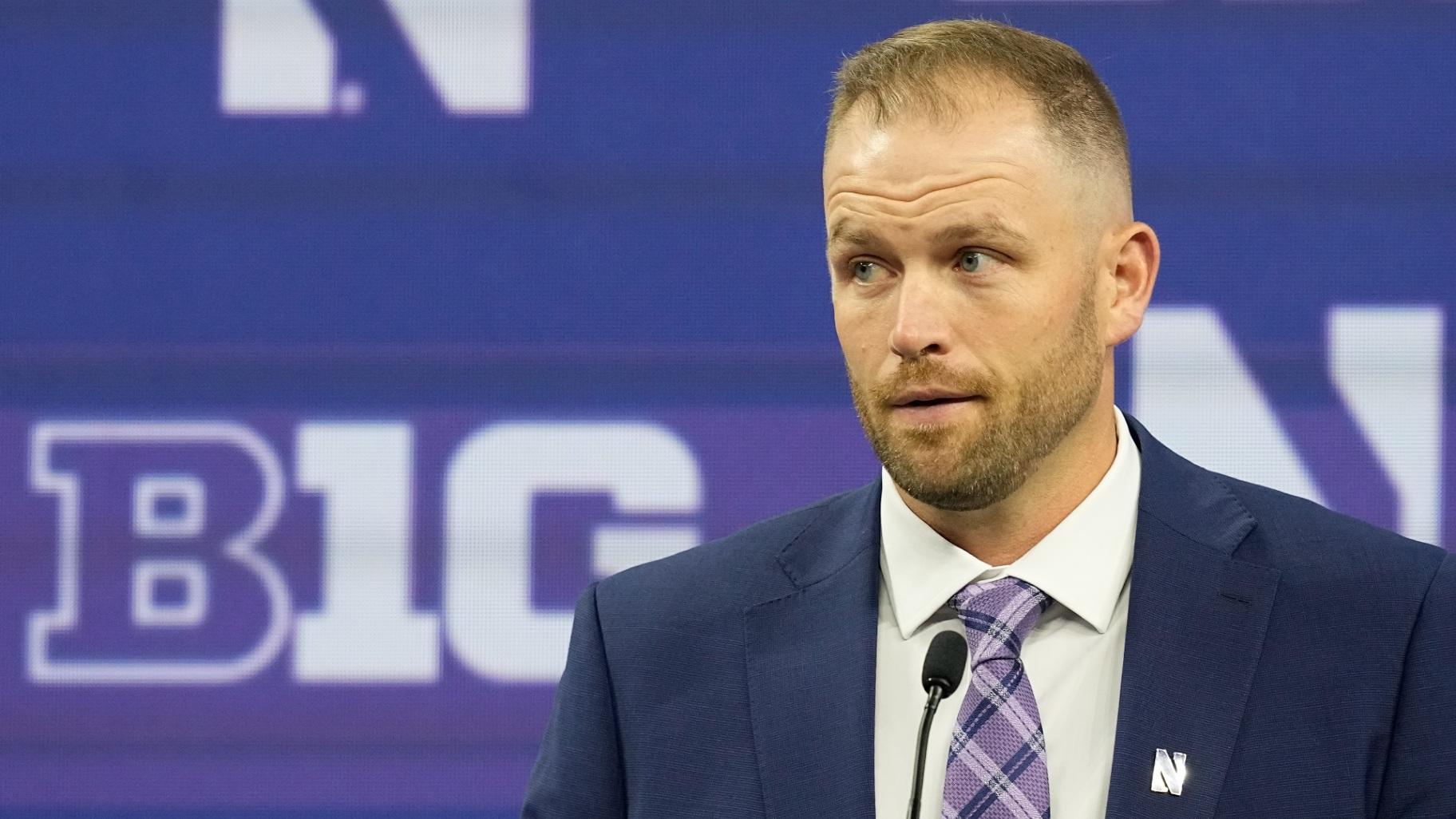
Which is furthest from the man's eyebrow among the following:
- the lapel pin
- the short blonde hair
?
the lapel pin

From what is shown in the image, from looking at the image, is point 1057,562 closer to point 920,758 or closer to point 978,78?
point 920,758

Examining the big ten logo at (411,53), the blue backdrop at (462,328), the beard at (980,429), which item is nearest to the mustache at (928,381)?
the beard at (980,429)

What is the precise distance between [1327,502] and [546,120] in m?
1.41

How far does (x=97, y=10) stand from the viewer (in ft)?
9.70

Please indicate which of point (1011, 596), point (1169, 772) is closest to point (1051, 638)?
point (1011, 596)

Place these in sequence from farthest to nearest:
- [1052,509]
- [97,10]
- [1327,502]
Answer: [97,10] → [1327,502] → [1052,509]

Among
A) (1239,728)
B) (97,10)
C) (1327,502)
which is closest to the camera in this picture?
(1239,728)

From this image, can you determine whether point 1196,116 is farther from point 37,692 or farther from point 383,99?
point 37,692

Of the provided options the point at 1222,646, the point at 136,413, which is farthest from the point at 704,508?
the point at 1222,646

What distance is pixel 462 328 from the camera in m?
2.86

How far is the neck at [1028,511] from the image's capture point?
1.71 meters

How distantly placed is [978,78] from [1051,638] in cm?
54

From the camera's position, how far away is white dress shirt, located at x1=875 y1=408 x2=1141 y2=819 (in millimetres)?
1596

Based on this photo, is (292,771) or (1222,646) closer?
(1222,646)
